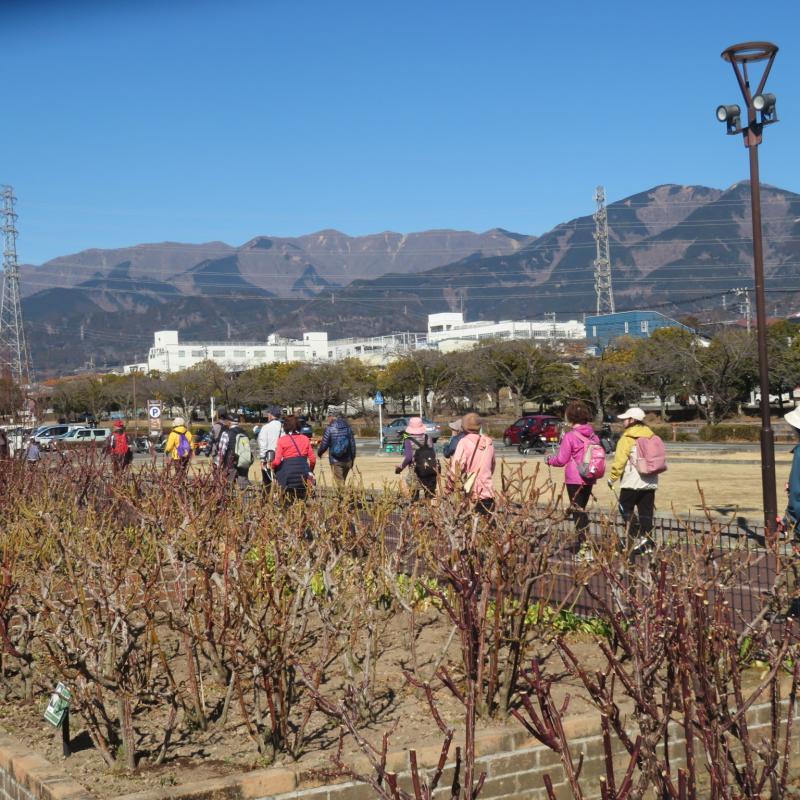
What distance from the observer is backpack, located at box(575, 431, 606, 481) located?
10539 mm

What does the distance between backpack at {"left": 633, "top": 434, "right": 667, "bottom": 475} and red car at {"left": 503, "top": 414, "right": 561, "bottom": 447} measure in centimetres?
2677

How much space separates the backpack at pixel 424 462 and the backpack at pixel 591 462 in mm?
1876

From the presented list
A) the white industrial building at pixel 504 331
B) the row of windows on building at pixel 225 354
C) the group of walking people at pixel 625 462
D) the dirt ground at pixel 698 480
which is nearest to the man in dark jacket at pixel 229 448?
the dirt ground at pixel 698 480

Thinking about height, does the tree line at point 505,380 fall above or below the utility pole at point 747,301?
below

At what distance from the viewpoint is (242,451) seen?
14.3 meters

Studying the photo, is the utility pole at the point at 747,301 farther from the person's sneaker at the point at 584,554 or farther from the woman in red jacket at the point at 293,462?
the person's sneaker at the point at 584,554

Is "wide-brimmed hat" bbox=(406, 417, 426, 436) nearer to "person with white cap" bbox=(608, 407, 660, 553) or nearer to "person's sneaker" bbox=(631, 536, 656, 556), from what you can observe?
"person with white cap" bbox=(608, 407, 660, 553)

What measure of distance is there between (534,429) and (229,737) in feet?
107

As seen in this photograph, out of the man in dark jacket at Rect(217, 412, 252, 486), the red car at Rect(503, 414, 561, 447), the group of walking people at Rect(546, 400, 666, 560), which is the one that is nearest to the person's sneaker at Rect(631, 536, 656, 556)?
the group of walking people at Rect(546, 400, 666, 560)

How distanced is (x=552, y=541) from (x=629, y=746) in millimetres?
3240

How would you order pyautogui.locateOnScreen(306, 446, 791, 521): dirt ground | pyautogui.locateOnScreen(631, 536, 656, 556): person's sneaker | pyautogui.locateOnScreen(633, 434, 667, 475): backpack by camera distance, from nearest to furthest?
pyautogui.locateOnScreen(631, 536, 656, 556): person's sneaker, pyautogui.locateOnScreen(633, 434, 667, 475): backpack, pyautogui.locateOnScreen(306, 446, 791, 521): dirt ground

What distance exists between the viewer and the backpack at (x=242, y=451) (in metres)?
14.2

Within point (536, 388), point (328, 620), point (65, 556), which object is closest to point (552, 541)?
point (328, 620)

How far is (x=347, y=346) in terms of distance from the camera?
7136 inches
